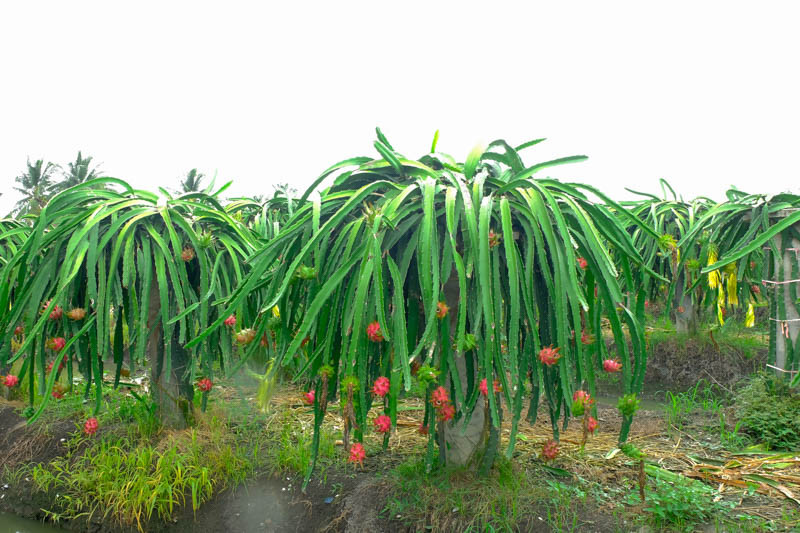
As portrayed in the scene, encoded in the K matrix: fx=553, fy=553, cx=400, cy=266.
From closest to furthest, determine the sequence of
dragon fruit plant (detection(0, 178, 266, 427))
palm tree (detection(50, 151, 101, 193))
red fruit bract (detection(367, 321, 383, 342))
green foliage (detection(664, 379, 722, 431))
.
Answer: red fruit bract (detection(367, 321, 383, 342)) → dragon fruit plant (detection(0, 178, 266, 427)) → green foliage (detection(664, 379, 722, 431)) → palm tree (detection(50, 151, 101, 193))

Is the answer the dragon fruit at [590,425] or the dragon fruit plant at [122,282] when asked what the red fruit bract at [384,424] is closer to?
the dragon fruit at [590,425]

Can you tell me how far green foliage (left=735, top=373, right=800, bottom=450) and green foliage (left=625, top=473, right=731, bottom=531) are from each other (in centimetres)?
106

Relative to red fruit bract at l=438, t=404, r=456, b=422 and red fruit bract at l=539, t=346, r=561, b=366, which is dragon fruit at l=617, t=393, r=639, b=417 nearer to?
red fruit bract at l=539, t=346, r=561, b=366

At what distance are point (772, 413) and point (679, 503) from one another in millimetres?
1711

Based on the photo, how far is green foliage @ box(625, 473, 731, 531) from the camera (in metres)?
2.26

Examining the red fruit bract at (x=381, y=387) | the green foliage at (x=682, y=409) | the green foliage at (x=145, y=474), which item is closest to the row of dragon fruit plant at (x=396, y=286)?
the red fruit bract at (x=381, y=387)

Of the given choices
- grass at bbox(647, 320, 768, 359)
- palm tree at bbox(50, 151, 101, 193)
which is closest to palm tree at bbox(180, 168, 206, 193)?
palm tree at bbox(50, 151, 101, 193)

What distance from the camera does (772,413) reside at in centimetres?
352

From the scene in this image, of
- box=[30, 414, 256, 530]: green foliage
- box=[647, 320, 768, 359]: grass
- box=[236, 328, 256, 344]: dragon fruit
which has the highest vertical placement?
box=[236, 328, 256, 344]: dragon fruit

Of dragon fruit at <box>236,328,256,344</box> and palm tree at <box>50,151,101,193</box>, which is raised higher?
palm tree at <box>50,151,101,193</box>

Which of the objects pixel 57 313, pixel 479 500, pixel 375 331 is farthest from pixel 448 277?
pixel 57 313

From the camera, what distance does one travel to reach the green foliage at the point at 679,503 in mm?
2262

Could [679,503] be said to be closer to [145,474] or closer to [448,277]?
[448,277]

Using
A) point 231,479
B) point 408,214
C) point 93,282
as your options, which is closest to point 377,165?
point 408,214
